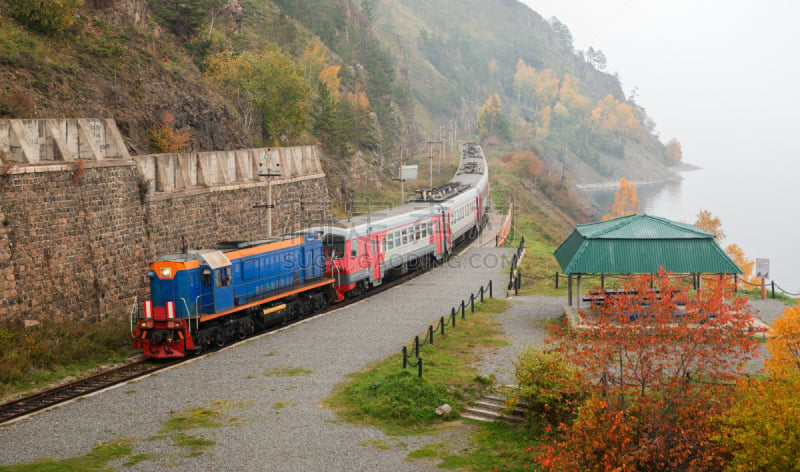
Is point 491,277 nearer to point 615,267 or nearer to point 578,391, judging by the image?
point 615,267

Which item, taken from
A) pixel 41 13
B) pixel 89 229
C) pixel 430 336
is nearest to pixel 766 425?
pixel 430 336

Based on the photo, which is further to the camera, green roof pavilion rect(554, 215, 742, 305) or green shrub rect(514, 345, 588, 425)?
green roof pavilion rect(554, 215, 742, 305)

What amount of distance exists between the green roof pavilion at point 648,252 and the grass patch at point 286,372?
10.3 metres

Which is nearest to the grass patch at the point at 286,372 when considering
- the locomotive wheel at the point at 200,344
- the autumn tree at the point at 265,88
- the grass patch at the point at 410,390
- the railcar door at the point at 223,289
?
the grass patch at the point at 410,390

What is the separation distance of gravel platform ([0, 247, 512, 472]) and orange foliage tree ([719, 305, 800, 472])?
5.87 meters

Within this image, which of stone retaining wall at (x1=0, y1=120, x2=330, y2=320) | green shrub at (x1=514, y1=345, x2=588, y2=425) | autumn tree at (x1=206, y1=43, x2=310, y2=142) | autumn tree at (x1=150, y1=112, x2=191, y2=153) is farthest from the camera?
autumn tree at (x1=206, y1=43, x2=310, y2=142)

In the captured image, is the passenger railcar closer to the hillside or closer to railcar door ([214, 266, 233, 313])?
railcar door ([214, 266, 233, 313])

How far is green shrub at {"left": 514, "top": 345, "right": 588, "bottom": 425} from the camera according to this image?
16172mm

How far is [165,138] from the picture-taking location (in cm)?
3384

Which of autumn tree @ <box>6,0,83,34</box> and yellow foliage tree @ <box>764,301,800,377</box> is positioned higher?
autumn tree @ <box>6,0,83,34</box>

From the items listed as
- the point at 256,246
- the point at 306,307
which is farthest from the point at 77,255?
the point at 306,307

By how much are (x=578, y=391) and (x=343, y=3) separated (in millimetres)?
107247

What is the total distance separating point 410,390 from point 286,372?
4587 millimetres

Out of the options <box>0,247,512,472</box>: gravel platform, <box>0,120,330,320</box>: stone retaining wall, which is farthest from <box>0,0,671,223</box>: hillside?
<box>0,247,512,472</box>: gravel platform
